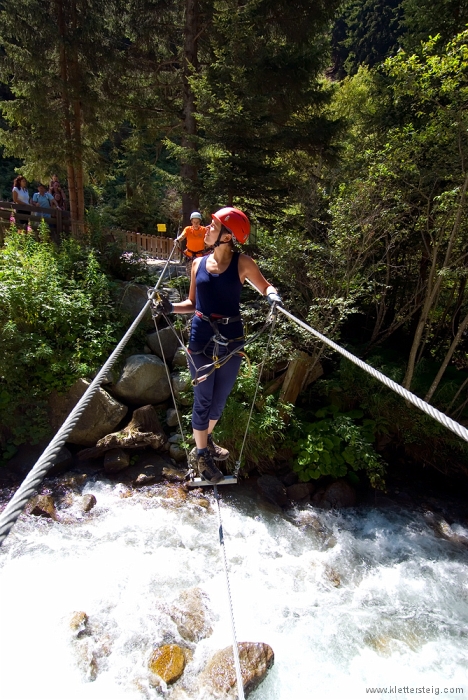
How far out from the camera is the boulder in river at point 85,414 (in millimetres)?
5547

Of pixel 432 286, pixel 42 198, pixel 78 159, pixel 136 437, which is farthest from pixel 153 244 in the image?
pixel 432 286

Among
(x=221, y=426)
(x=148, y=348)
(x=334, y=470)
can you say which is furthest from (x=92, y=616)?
(x=148, y=348)

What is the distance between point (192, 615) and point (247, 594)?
602 millimetres

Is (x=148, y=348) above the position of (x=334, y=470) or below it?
above

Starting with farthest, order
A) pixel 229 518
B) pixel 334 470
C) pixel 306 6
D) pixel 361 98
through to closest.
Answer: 1. pixel 361 98
2. pixel 306 6
3. pixel 334 470
4. pixel 229 518

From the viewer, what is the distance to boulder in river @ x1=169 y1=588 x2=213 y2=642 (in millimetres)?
3352

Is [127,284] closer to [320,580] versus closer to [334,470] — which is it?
[334,470]

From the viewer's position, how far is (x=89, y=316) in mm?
6125

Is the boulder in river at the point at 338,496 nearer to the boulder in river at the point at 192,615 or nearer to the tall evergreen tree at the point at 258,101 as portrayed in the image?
the boulder in river at the point at 192,615

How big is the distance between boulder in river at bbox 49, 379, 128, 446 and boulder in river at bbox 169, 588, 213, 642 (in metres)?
2.64

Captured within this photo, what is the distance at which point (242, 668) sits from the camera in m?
3.05

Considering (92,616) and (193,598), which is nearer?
(92,616)

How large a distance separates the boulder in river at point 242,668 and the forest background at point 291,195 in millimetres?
2465

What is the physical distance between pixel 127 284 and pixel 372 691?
6.29 m
